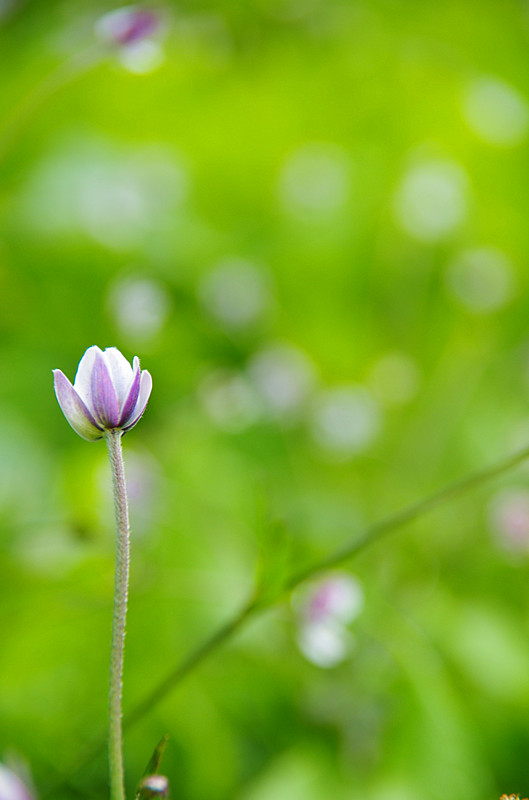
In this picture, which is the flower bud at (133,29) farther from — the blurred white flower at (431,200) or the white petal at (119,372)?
the blurred white flower at (431,200)

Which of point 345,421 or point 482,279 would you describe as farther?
point 482,279

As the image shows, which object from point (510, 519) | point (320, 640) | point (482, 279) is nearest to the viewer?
point (320, 640)

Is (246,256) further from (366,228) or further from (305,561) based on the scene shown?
(305,561)

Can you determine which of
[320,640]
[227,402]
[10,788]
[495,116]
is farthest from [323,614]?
[495,116]

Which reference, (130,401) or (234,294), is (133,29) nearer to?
(130,401)

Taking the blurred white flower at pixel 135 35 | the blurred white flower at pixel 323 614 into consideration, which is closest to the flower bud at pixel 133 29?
the blurred white flower at pixel 135 35

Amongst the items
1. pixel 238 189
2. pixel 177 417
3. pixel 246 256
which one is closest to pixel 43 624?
pixel 177 417
